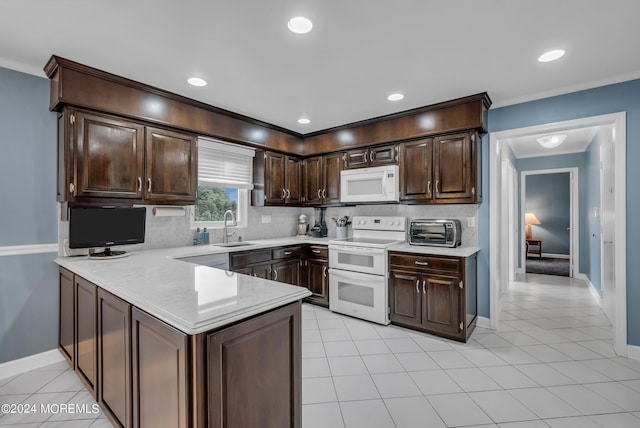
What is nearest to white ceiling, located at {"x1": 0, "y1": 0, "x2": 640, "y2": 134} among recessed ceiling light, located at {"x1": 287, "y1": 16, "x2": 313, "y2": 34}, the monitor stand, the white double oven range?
recessed ceiling light, located at {"x1": 287, "y1": 16, "x2": 313, "y2": 34}

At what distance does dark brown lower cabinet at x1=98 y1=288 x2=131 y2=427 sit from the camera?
57.4 inches

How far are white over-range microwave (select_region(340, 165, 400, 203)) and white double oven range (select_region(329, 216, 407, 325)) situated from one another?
1.36ft

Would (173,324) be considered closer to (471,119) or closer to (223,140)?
(223,140)

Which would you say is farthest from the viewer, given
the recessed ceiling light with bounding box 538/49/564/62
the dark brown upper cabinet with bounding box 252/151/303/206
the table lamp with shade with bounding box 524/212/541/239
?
the table lamp with shade with bounding box 524/212/541/239

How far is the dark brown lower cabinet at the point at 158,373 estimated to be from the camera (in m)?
1.09

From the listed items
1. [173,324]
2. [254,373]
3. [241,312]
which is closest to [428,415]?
[254,373]

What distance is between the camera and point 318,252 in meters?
3.96

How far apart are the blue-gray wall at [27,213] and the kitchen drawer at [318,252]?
105 inches

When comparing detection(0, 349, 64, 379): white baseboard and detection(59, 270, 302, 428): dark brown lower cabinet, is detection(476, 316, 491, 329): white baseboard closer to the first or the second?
detection(59, 270, 302, 428): dark brown lower cabinet

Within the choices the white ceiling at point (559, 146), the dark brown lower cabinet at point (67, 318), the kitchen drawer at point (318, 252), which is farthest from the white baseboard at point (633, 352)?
the dark brown lower cabinet at point (67, 318)

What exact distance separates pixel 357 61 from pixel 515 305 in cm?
394

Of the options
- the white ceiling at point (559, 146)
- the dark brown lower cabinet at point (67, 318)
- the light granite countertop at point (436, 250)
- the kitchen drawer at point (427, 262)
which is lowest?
the dark brown lower cabinet at point (67, 318)

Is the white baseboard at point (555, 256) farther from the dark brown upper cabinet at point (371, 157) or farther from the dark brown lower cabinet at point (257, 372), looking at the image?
the dark brown lower cabinet at point (257, 372)

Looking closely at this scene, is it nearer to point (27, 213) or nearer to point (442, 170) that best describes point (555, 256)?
point (442, 170)
